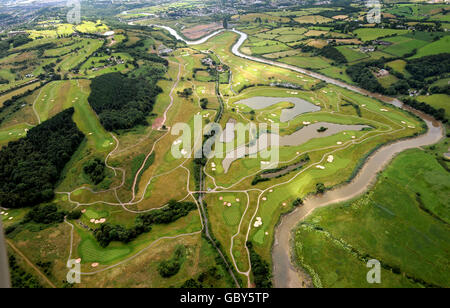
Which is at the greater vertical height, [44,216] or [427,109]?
[427,109]

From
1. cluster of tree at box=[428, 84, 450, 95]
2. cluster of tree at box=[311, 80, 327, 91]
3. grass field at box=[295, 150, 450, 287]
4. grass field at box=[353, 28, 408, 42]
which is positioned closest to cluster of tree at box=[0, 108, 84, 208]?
grass field at box=[295, 150, 450, 287]

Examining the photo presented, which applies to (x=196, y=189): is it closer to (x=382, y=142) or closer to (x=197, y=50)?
(x=382, y=142)

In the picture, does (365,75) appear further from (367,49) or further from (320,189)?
(320,189)

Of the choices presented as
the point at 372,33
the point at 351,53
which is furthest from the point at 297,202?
the point at 372,33

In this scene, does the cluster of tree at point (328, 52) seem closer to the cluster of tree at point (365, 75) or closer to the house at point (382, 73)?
the cluster of tree at point (365, 75)

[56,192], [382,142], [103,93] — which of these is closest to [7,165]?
[56,192]

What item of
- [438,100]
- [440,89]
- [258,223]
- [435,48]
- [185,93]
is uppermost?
[435,48]
